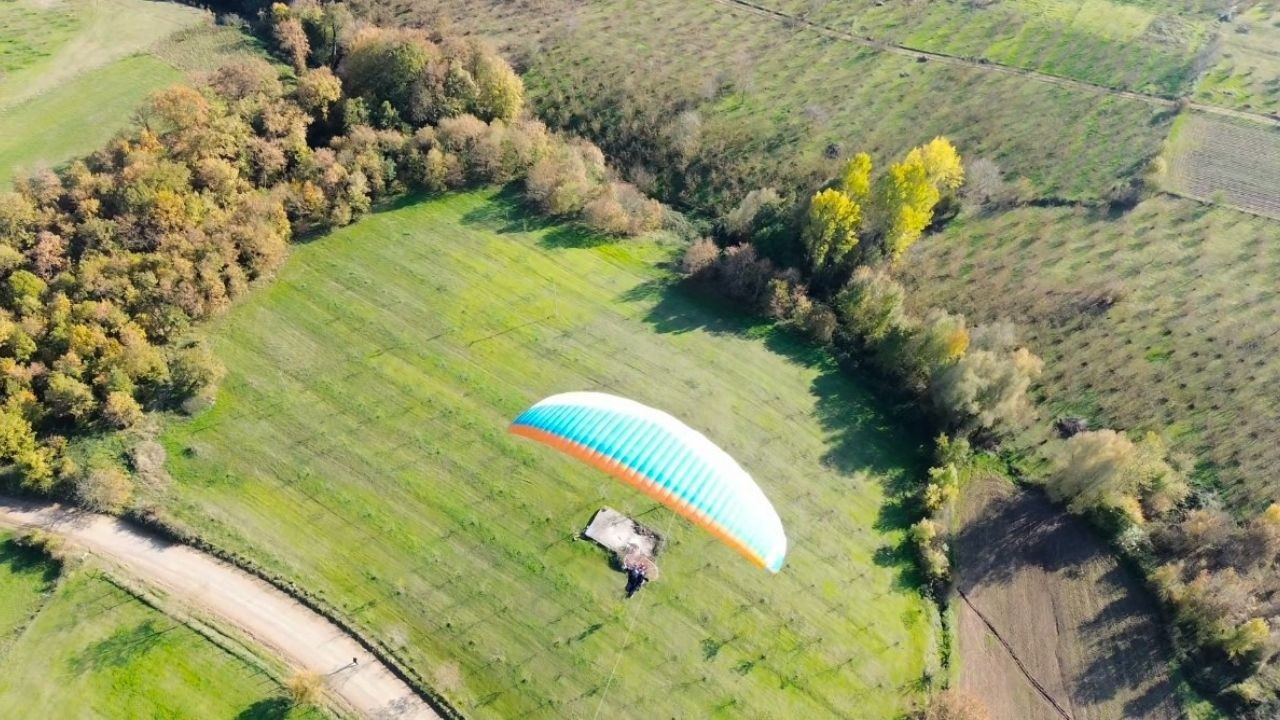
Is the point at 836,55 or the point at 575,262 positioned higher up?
the point at 836,55

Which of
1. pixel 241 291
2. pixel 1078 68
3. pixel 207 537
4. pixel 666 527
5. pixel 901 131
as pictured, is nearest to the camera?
pixel 207 537

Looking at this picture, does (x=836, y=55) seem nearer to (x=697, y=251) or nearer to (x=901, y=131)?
(x=901, y=131)

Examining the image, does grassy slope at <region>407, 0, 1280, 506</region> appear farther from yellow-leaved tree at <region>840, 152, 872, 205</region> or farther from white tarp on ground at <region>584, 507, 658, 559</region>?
white tarp on ground at <region>584, 507, 658, 559</region>

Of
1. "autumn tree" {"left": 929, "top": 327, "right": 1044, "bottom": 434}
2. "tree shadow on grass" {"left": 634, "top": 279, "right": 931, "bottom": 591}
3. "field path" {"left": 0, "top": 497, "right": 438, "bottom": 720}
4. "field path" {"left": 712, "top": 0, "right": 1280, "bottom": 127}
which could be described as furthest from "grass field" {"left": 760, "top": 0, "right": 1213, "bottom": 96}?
"field path" {"left": 0, "top": 497, "right": 438, "bottom": 720}

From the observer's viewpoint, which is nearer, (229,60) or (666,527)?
(666,527)

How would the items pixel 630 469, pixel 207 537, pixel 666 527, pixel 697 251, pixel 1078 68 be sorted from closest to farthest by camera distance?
pixel 630 469, pixel 207 537, pixel 666 527, pixel 697 251, pixel 1078 68

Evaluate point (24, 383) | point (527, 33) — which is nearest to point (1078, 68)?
point (527, 33)

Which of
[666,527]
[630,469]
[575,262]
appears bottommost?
[666,527]
